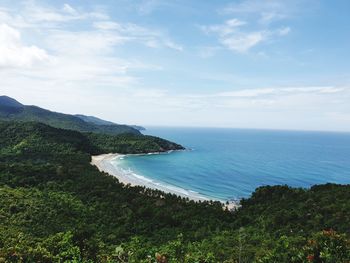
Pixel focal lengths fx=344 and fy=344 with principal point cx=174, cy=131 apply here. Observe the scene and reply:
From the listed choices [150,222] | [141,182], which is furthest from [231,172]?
[150,222]

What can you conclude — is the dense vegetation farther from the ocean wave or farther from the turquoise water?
the turquoise water

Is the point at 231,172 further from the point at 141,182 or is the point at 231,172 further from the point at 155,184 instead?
the point at 141,182

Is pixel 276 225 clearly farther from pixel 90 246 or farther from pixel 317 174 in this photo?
pixel 317 174

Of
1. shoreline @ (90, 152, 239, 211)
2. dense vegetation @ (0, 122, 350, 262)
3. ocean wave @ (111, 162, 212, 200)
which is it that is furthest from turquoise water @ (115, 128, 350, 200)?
dense vegetation @ (0, 122, 350, 262)

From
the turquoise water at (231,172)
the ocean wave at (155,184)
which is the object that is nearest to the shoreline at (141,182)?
the ocean wave at (155,184)

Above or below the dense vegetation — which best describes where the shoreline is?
below

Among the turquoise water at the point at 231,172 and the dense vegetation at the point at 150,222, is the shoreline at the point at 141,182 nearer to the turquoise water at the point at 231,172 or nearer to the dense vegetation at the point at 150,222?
the turquoise water at the point at 231,172

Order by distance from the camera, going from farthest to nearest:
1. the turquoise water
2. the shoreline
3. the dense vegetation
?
the turquoise water < the shoreline < the dense vegetation

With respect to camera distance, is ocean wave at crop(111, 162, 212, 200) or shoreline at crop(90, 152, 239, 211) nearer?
shoreline at crop(90, 152, 239, 211)
